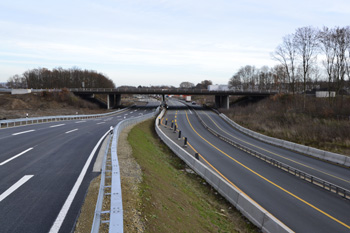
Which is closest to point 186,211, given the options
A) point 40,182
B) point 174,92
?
point 40,182

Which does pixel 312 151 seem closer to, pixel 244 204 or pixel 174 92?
pixel 244 204

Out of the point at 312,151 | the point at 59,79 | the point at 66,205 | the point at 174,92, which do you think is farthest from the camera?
the point at 59,79

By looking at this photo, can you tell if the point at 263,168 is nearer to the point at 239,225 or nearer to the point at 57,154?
the point at 239,225

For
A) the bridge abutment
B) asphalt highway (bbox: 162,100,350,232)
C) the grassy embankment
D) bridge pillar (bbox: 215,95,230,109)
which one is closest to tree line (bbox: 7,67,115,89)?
the bridge abutment

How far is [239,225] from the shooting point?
407 inches

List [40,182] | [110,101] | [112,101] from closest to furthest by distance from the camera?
1. [40,182]
2. [110,101]
3. [112,101]

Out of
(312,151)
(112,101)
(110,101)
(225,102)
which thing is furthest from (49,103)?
(312,151)

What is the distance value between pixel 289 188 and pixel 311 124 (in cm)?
2797

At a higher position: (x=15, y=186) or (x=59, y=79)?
(x=59, y=79)

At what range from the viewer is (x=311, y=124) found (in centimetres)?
3797

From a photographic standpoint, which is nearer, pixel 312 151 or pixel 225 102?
pixel 312 151

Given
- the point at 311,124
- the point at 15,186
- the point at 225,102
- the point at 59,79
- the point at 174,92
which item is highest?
the point at 59,79

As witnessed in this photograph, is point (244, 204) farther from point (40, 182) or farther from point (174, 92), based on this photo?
point (174, 92)

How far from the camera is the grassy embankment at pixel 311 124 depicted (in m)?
28.4
